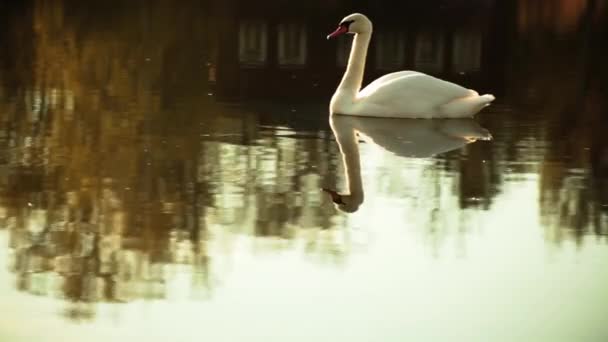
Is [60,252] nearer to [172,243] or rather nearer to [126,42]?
[172,243]

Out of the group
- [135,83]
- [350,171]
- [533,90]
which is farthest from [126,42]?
[350,171]

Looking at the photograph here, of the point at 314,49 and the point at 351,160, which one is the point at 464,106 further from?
the point at 314,49

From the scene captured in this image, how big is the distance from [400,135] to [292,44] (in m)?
9.50

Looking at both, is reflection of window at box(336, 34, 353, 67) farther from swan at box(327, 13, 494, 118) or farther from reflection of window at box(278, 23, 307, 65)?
swan at box(327, 13, 494, 118)

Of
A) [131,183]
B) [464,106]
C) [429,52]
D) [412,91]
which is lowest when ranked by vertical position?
[131,183]

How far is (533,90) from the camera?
50.6 ft

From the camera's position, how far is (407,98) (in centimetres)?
1270

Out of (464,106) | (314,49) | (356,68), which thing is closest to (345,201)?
(464,106)

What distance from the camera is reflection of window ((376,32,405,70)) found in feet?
63.3

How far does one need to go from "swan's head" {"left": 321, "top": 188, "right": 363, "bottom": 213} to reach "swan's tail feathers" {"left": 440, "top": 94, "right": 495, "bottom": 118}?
152 inches

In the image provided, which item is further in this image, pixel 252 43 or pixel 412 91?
pixel 252 43

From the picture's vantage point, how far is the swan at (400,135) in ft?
34.9

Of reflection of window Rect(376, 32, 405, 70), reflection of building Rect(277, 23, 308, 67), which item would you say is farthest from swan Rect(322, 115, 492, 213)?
reflection of window Rect(376, 32, 405, 70)

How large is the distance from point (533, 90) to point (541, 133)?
3.48 meters
